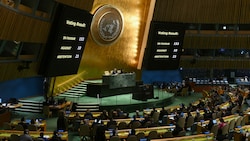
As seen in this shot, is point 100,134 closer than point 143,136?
No

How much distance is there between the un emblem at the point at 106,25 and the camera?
28531mm

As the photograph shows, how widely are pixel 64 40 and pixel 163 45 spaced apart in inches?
479

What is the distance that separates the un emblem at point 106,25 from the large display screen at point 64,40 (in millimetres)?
5001

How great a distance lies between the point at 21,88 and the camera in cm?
2380

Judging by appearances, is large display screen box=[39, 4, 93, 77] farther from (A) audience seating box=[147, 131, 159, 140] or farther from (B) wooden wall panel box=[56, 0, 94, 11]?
(A) audience seating box=[147, 131, 159, 140]

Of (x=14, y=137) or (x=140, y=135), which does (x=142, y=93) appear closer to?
(x=140, y=135)

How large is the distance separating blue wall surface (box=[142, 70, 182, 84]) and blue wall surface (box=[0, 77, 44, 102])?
40.2 ft

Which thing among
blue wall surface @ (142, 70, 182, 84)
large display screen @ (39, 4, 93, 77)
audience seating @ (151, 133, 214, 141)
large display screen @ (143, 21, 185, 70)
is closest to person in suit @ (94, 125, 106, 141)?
audience seating @ (151, 133, 214, 141)

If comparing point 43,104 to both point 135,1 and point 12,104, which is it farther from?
point 135,1

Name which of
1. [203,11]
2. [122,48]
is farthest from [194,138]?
[203,11]

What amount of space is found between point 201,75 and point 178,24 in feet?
32.3

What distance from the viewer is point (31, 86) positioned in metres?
24.9

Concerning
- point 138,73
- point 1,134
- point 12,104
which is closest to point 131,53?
point 138,73

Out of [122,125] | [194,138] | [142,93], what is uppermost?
[142,93]
